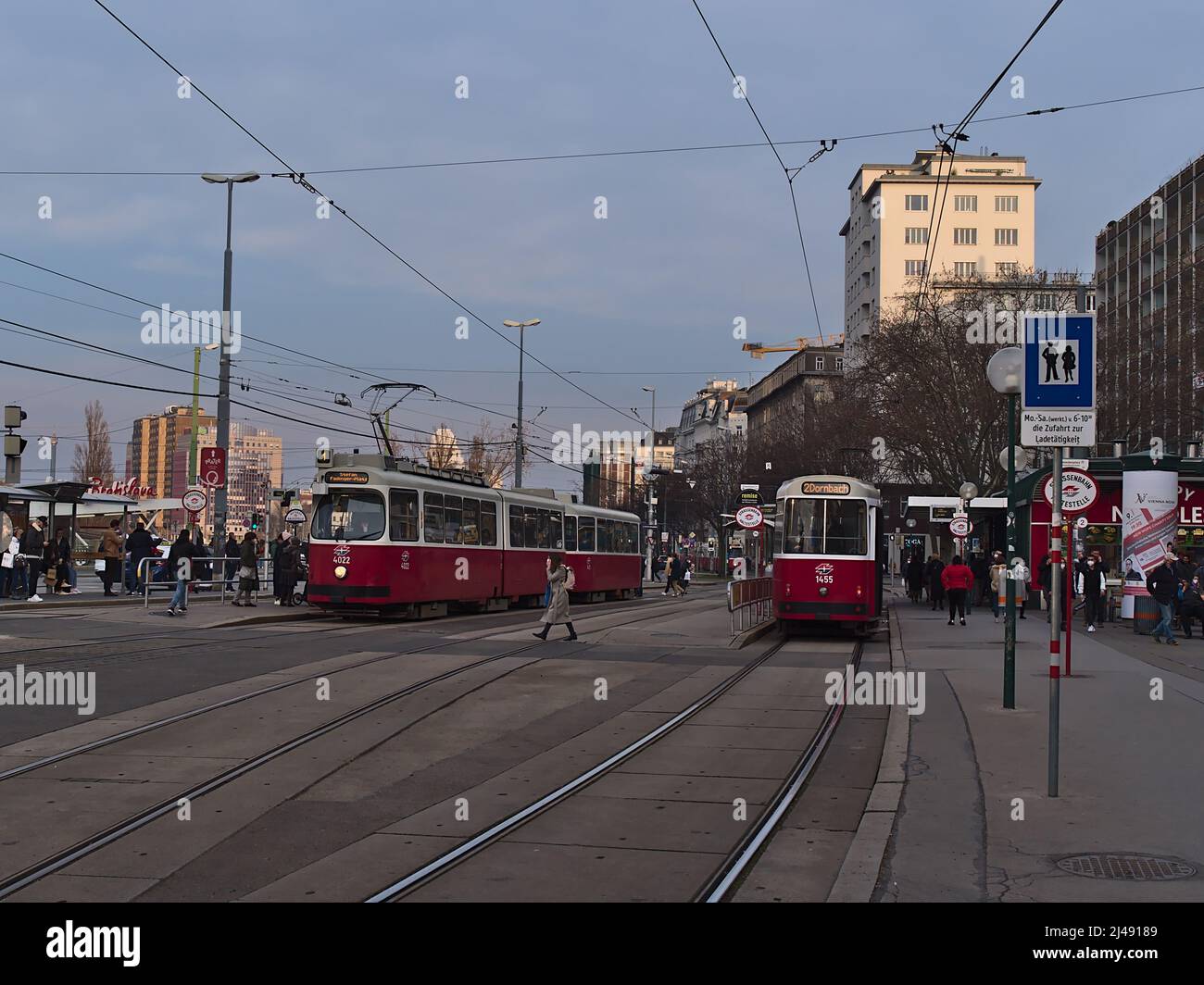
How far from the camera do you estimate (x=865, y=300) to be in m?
107

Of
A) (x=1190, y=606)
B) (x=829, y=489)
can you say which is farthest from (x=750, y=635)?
(x=1190, y=606)

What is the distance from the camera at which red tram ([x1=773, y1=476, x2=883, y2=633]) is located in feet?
82.2

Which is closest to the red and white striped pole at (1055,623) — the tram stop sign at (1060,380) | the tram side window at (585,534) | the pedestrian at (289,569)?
the tram stop sign at (1060,380)

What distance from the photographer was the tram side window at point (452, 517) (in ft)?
93.5

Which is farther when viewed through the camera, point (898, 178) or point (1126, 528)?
point (898, 178)

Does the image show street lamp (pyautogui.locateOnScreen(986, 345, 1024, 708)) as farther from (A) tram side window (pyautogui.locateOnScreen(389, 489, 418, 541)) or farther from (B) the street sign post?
(B) the street sign post

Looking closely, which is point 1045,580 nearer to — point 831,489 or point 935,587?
point 935,587

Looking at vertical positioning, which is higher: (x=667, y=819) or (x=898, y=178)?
(x=898, y=178)

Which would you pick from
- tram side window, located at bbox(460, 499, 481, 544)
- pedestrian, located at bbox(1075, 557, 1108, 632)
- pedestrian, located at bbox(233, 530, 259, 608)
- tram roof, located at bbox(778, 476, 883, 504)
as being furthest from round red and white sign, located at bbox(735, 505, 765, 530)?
pedestrian, located at bbox(233, 530, 259, 608)

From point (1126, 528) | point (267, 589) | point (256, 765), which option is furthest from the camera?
point (267, 589)

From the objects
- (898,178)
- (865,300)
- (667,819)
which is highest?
(898,178)

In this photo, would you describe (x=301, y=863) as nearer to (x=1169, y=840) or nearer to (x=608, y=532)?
(x=1169, y=840)
